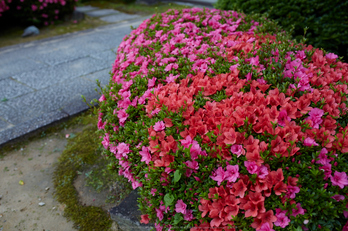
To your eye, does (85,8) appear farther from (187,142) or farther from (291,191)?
(291,191)

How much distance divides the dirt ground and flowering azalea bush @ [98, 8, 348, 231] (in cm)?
74

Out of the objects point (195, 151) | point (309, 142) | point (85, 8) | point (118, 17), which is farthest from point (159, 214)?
point (85, 8)

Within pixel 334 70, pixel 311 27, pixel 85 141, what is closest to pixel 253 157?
pixel 334 70

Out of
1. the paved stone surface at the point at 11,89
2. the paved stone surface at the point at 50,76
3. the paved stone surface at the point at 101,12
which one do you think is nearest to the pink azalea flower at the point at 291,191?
the paved stone surface at the point at 50,76

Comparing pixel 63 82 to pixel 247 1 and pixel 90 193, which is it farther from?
pixel 247 1

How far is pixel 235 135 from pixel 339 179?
55 cm

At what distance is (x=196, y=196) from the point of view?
1589mm

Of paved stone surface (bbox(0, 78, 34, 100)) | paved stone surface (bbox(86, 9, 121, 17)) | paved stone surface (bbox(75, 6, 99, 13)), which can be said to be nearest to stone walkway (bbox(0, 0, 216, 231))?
paved stone surface (bbox(0, 78, 34, 100))

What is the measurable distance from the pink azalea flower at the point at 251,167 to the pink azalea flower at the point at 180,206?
40 centimetres

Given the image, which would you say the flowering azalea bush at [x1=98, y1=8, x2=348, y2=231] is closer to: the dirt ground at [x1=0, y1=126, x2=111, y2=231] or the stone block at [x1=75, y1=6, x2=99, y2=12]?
the dirt ground at [x1=0, y1=126, x2=111, y2=231]

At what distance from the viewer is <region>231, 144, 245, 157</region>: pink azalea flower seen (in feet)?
5.02

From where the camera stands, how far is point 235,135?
1.58 meters

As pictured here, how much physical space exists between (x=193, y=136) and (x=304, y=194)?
0.65m

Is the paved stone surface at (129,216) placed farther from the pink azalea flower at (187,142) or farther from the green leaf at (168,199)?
the pink azalea flower at (187,142)
